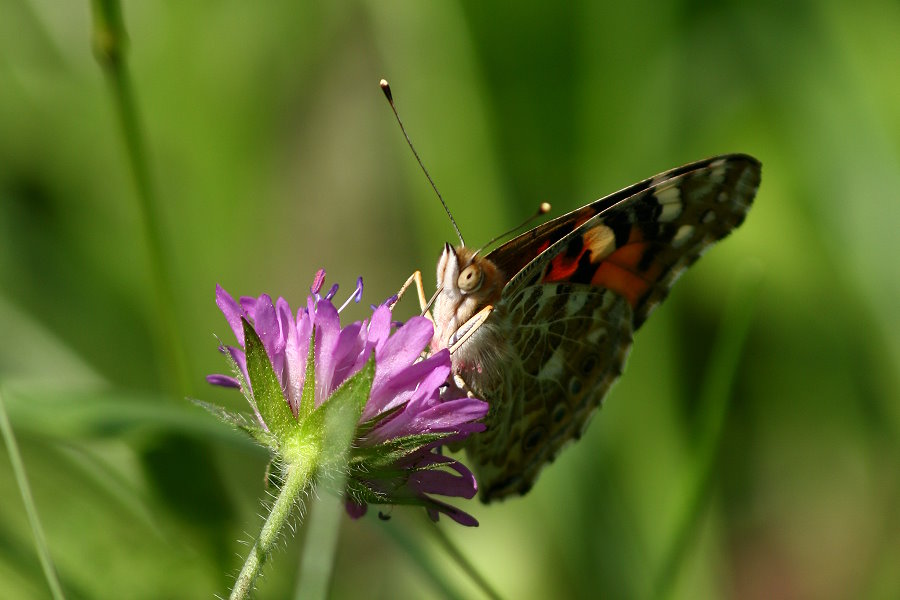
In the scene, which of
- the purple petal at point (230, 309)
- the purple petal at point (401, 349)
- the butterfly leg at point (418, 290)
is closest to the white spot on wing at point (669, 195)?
the butterfly leg at point (418, 290)

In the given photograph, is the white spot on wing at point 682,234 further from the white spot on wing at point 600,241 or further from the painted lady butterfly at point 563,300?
the white spot on wing at point 600,241

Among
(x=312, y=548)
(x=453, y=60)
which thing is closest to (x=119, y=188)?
(x=453, y=60)

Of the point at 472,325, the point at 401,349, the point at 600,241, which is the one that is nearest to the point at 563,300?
the point at 600,241

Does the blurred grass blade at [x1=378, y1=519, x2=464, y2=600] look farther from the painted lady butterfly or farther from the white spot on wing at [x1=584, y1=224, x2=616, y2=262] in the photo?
the white spot on wing at [x1=584, y1=224, x2=616, y2=262]

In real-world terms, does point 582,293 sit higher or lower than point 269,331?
lower

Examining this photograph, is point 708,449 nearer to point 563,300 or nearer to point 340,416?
point 563,300

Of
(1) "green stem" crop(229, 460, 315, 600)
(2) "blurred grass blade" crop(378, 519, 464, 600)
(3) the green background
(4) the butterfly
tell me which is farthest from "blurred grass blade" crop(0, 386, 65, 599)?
(3) the green background
